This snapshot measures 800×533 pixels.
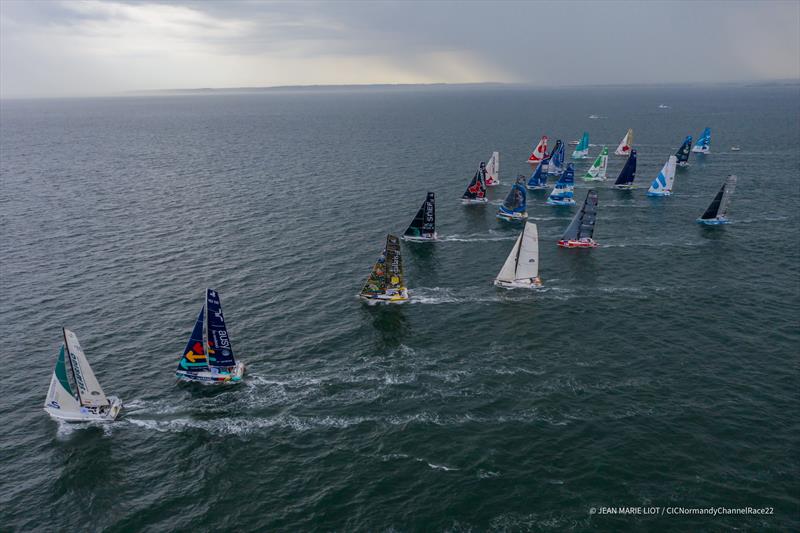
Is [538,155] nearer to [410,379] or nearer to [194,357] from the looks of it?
[410,379]

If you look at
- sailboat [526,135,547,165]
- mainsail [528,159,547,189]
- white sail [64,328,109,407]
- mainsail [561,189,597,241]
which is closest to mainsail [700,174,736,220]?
mainsail [561,189,597,241]

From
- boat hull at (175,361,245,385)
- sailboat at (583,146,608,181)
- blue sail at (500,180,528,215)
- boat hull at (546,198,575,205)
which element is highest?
sailboat at (583,146,608,181)

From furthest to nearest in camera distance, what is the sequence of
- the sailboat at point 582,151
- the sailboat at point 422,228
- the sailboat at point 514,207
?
the sailboat at point 582,151, the sailboat at point 514,207, the sailboat at point 422,228

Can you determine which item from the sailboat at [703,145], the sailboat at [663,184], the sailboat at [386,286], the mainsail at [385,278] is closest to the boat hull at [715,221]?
the sailboat at [663,184]

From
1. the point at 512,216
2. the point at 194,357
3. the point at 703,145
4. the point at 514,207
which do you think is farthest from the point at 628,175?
the point at 194,357

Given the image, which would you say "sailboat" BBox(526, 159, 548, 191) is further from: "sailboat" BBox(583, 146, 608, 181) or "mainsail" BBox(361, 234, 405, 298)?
"mainsail" BBox(361, 234, 405, 298)

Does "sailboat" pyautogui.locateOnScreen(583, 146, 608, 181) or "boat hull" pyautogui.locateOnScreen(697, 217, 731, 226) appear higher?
"sailboat" pyautogui.locateOnScreen(583, 146, 608, 181)

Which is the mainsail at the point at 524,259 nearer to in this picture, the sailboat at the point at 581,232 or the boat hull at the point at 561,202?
the sailboat at the point at 581,232

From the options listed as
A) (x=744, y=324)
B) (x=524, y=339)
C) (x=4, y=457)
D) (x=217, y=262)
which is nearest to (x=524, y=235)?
(x=524, y=339)
